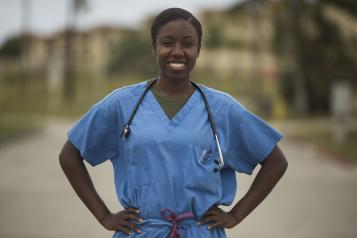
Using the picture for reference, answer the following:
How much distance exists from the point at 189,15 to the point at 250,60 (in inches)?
3794

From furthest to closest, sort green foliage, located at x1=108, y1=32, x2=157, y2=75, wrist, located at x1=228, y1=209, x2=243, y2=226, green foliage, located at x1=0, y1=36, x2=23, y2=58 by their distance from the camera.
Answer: green foliage, located at x1=0, y1=36, x2=23, y2=58
green foliage, located at x1=108, y1=32, x2=157, y2=75
wrist, located at x1=228, y1=209, x2=243, y2=226

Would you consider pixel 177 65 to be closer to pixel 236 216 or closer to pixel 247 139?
pixel 247 139

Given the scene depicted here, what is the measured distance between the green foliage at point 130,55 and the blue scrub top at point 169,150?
7123 centimetres

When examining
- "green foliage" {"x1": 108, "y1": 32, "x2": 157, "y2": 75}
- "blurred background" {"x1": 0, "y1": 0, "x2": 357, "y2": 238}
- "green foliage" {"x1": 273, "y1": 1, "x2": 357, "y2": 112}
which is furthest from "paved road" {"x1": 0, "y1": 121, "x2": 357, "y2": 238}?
"green foliage" {"x1": 108, "y1": 32, "x2": 157, "y2": 75}

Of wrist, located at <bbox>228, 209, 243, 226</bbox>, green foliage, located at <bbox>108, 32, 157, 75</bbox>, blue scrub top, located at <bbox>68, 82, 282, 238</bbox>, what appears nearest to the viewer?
blue scrub top, located at <bbox>68, 82, 282, 238</bbox>

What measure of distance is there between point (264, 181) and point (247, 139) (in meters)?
0.22

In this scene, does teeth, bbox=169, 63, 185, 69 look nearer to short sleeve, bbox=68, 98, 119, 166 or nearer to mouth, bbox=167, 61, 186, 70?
mouth, bbox=167, 61, 186, 70

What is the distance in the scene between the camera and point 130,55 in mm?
78625

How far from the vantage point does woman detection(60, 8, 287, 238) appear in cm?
254

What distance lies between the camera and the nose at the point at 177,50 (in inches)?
104

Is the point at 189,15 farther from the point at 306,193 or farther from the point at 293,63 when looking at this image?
the point at 293,63

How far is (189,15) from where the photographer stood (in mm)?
2664

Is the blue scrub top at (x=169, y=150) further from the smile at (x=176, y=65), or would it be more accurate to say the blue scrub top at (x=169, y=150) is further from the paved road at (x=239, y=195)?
the paved road at (x=239, y=195)

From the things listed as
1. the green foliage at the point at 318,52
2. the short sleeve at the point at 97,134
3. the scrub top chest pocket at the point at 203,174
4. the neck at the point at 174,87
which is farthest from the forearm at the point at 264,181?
the green foliage at the point at 318,52
